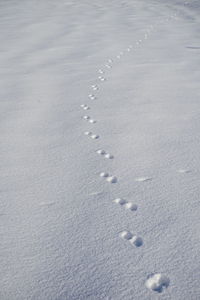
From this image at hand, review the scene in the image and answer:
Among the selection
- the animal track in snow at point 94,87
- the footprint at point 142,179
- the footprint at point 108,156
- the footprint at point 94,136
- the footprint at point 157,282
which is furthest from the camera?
the animal track in snow at point 94,87

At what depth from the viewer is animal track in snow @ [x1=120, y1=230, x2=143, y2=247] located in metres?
1.62

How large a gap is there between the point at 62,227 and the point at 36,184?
17.3 inches

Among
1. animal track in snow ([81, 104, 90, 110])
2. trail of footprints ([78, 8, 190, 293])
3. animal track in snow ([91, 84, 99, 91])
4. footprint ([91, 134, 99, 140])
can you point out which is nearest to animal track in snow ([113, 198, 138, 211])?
trail of footprints ([78, 8, 190, 293])

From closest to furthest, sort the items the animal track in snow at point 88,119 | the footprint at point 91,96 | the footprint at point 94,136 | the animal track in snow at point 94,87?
the footprint at point 94,136 < the animal track in snow at point 88,119 < the footprint at point 91,96 < the animal track in snow at point 94,87

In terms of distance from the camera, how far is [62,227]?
5.67ft

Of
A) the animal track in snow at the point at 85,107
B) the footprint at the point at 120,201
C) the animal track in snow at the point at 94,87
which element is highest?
the animal track in snow at the point at 94,87

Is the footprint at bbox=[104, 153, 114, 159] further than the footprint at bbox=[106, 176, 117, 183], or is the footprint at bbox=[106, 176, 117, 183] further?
the footprint at bbox=[104, 153, 114, 159]

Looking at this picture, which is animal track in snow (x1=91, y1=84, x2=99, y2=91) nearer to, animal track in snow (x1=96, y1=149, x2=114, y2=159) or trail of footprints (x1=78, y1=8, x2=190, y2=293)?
trail of footprints (x1=78, y1=8, x2=190, y2=293)

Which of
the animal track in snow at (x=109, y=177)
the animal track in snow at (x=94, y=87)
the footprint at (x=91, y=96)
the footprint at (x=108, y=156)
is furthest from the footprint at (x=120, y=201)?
the animal track in snow at (x=94, y=87)

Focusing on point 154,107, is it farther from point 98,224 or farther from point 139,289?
point 139,289

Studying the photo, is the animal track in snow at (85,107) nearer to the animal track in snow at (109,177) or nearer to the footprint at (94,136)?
the footprint at (94,136)

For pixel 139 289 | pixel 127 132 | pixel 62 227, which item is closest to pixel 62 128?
pixel 127 132

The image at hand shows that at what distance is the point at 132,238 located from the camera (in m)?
1.65

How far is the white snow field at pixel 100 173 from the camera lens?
1.47 meters
